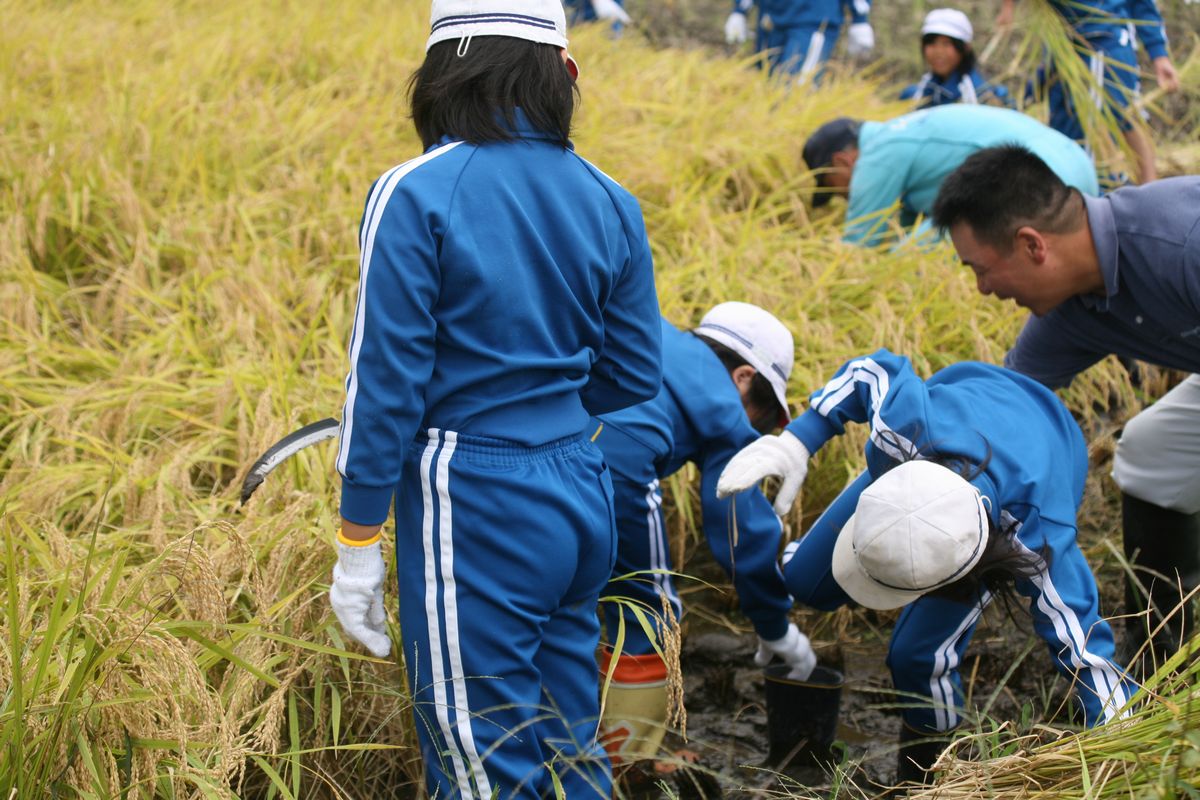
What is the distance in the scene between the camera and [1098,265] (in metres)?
2.47

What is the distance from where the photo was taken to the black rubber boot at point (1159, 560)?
2.77 meters

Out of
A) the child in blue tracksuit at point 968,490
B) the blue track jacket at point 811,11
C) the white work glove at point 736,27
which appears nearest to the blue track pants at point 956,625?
the child in blue tracksuit at point 968,490

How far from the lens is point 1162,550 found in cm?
282

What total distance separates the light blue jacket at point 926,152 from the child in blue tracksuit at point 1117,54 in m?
0.71

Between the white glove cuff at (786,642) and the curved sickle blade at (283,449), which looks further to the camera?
the white glove cuff at (786,642)

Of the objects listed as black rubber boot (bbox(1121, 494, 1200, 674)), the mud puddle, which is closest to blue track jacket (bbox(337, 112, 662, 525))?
the mud puddle

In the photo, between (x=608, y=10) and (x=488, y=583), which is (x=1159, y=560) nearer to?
(x=488, y=583)

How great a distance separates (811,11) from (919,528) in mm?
5911

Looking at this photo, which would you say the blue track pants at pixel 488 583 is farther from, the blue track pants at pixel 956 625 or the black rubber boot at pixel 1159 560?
the black rubber boot at pixel 1159 560

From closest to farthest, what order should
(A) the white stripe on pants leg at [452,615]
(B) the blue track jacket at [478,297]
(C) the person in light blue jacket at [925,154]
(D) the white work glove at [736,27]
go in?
(B) the blue track jacket at [478,297], (A) the white stripe on pants leg at [452,615], (C) the person in light blue jacket at [925,154], (D) the white work glove at [736,27]

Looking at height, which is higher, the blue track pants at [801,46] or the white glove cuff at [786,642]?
the blue track pants at [801,46]

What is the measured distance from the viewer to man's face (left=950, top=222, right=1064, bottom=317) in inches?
97.7

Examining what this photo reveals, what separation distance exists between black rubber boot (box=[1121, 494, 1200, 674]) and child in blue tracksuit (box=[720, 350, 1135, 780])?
56cm

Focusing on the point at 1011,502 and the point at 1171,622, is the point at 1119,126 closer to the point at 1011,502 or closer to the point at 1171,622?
→ the point at 1171,622
